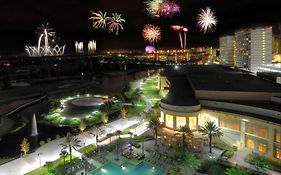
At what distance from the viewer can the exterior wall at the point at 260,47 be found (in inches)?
3770

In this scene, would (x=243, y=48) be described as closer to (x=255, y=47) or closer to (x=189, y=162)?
(x=255, y=47)

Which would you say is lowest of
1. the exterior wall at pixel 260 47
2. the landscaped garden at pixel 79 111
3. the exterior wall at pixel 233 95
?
the landscaped garden at pixel 79 111

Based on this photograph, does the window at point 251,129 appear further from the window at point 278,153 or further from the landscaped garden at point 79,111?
the landscaped garden at point 79,111

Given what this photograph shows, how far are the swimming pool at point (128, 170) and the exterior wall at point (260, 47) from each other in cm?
7990

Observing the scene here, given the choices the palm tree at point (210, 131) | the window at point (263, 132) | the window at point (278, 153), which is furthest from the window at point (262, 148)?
the palm tree at point (210, 131)

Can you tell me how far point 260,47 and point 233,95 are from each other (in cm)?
6224

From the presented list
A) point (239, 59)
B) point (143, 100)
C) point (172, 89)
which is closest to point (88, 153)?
point (172, 89)

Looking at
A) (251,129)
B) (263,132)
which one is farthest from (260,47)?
(263,132)

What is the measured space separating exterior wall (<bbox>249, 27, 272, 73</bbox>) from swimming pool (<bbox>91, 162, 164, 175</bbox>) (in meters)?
79.9

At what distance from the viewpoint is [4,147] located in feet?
165

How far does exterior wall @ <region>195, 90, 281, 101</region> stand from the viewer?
45.0 meters

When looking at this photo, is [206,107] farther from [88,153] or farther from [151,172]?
[88,153]

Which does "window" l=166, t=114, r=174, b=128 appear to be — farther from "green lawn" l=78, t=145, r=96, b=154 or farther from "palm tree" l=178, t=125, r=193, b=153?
"green lawn" l=78, t=145, r=96, b=154

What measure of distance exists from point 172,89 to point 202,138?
15467 mm
